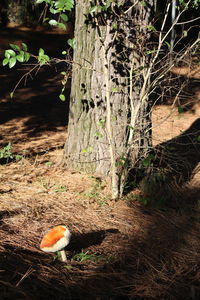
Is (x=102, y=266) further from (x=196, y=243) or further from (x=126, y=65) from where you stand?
(x=126, y=65)

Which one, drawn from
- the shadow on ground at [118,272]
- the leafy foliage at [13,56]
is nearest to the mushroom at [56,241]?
the shadow on ground at [118,272]

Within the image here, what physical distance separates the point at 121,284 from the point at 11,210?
1.31 metres

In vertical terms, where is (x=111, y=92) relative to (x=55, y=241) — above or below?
above

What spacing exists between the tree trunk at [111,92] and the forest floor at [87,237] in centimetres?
22

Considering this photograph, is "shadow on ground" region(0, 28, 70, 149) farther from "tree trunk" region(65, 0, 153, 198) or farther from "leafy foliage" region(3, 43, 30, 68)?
"leafy foliage" region(3, 43, 30, 68)

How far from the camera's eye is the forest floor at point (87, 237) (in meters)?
2.50

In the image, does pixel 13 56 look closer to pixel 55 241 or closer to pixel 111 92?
pixel 111 92

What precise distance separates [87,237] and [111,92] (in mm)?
1476

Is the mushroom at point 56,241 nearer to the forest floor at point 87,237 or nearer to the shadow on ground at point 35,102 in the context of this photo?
the forest floor at point 87,237

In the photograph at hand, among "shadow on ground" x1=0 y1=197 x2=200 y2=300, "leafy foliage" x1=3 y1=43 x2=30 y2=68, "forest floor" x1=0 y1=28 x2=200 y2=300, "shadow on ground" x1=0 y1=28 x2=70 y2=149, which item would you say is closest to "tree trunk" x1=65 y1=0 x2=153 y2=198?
"forest floor" x1=0 y1=28 x2=200 y2=300

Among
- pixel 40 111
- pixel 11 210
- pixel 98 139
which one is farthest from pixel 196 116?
pixel 11 210

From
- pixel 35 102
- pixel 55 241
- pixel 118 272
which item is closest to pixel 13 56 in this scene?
pixel 55 241

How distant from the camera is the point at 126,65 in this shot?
3.87 meters

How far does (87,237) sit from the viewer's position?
319 cm
